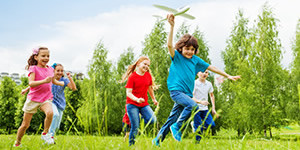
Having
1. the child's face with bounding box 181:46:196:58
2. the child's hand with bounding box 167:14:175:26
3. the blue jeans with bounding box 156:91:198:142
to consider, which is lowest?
the blue jeans with bounding box 156:91:198:142

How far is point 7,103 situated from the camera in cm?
1897

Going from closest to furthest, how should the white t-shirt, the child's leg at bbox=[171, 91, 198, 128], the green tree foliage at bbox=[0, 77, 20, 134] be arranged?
the child's leg at bbox=[171, 91, 198, 128]
the white t-shirt
the green tree foliage at bbox=[0, 77, 20, 134]

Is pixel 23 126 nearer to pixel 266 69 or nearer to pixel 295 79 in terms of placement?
pixel 266 69

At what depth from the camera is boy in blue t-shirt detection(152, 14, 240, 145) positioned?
3.89 meters

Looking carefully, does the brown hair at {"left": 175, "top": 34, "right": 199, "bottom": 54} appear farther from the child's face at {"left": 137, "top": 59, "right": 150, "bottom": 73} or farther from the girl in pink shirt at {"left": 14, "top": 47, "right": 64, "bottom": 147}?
the girl in pink shirt at {"left": 14, "top": 47, "right": 64, "bottom": 147}

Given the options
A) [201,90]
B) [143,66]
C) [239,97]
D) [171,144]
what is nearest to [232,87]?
[239,97]

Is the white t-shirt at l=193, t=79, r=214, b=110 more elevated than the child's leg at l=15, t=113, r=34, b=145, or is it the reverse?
the white t-shirt at l=193, t=79, r=214, b=110

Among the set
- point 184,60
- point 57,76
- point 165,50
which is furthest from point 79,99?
point 184,60

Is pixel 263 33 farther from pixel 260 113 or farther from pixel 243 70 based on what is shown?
pixel 260 113

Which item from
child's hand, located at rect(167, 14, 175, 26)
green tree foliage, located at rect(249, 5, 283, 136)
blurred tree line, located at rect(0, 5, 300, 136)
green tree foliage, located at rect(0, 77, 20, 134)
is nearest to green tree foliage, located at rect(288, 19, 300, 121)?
blurred tree line, located at rect(0, 5, 300, 136)

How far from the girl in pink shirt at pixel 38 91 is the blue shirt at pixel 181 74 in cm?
192

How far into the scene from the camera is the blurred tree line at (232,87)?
12.3m

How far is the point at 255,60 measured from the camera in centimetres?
1286

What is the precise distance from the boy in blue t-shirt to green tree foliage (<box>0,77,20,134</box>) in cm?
1773
